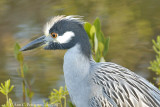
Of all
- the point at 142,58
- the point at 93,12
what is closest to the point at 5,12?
the point at 93,12

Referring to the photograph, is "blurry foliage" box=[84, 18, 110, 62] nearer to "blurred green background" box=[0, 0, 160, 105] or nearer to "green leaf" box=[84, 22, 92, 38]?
"green leaf" box=[84, 22, 92, 38]

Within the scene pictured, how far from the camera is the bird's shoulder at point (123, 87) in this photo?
186 inches

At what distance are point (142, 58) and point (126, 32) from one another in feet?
3.89

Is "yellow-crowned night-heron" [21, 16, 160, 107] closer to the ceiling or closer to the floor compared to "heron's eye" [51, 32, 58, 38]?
closer to the floor

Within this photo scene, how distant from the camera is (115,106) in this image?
4734mm

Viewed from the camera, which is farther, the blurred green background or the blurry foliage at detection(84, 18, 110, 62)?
the blurred green background

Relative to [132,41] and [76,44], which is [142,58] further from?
[76,44]

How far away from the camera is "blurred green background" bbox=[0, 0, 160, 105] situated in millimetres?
7512

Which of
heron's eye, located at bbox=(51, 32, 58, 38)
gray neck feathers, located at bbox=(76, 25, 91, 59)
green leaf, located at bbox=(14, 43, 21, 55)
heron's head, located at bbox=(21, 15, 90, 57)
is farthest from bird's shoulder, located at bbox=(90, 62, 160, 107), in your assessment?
green leaf, located at bbox=(14, 43, 21, 55)

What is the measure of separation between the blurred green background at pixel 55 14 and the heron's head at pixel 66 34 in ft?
5.50

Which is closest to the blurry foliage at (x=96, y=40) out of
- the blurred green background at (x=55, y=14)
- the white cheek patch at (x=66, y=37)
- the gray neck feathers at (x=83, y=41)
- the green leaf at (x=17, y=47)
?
the gray neck feathers at (x=83, y=41)

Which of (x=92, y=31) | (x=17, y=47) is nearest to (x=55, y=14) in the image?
(x=17, y=47)

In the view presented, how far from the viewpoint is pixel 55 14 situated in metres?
9.46

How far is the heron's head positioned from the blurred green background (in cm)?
168
